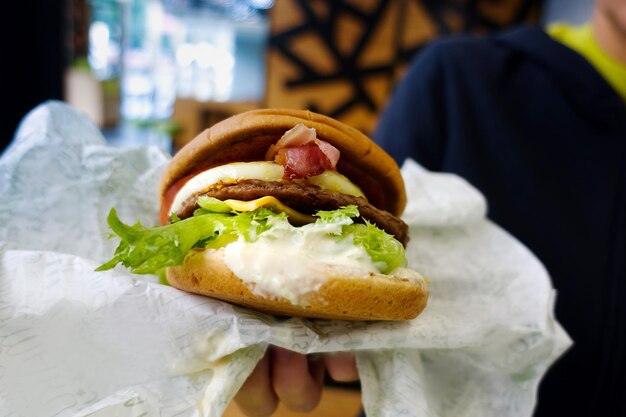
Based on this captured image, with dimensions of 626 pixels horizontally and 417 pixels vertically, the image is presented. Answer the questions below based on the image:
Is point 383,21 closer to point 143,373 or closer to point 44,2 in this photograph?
point 44,2

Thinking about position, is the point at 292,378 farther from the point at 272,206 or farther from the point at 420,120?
the point at 420,120

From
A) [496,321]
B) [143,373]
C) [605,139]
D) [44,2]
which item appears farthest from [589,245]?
[44,2]

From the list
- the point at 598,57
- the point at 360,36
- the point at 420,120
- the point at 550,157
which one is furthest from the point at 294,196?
the point at 360,36

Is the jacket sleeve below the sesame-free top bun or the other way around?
below

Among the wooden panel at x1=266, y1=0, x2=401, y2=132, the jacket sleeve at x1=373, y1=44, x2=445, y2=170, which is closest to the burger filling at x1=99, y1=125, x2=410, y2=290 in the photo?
the jacket sleeve at x1=373, y1=44, x2=445, y2=170

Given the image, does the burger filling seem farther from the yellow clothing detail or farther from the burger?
the yellow clothing detail

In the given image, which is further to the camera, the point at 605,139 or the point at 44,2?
the point at 44,2
